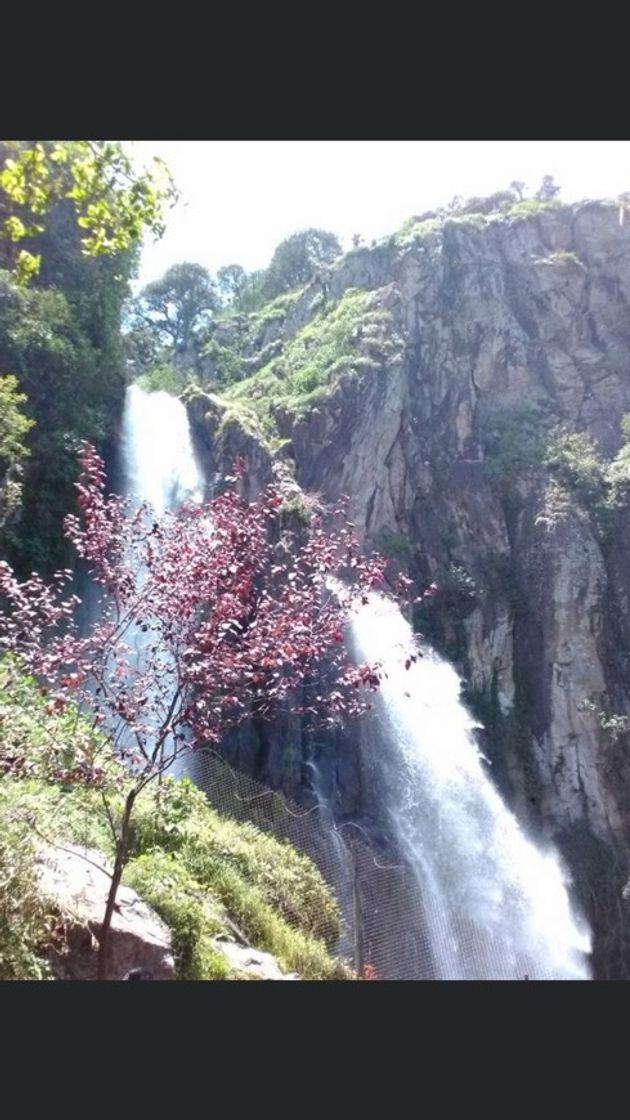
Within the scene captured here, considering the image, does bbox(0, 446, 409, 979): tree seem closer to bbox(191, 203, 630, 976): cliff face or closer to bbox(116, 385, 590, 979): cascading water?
bbox(116, 385, 590, 979): cascading water

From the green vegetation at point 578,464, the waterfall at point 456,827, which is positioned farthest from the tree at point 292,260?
the waterfall at point 456,827

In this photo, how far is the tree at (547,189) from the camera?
111 ft

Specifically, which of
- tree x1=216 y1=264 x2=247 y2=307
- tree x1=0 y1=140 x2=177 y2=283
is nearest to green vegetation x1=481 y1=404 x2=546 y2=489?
tree x1=0 y1=140 x2=177 y2=283

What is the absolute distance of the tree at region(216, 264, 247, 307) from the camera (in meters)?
47.9

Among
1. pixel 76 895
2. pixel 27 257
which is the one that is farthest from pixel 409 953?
pixel 27 257

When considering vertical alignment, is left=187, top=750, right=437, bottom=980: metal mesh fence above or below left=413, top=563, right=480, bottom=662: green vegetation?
below

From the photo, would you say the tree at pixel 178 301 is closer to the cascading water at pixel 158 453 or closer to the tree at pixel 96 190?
the cascading water at pixel 158 453

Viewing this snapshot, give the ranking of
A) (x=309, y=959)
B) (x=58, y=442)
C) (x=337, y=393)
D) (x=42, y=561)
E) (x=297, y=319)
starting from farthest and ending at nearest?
1. (x=297, y=319)
2. (x=337, y=393)
3. (x=58, y=442)
4. (x=42, y=561)
5. (x=309, y=959)

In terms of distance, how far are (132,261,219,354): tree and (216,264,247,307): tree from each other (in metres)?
0.63

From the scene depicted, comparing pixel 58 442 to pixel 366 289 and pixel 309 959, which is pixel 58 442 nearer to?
pixel 309 959

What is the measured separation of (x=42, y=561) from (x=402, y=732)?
8888 millimetres

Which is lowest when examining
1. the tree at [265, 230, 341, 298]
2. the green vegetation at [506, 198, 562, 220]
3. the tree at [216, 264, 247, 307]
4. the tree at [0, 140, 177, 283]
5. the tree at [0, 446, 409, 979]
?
the tree at [0, 446, 409, 979]

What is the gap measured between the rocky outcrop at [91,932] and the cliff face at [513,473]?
12052 mm

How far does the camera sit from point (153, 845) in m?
8.10
